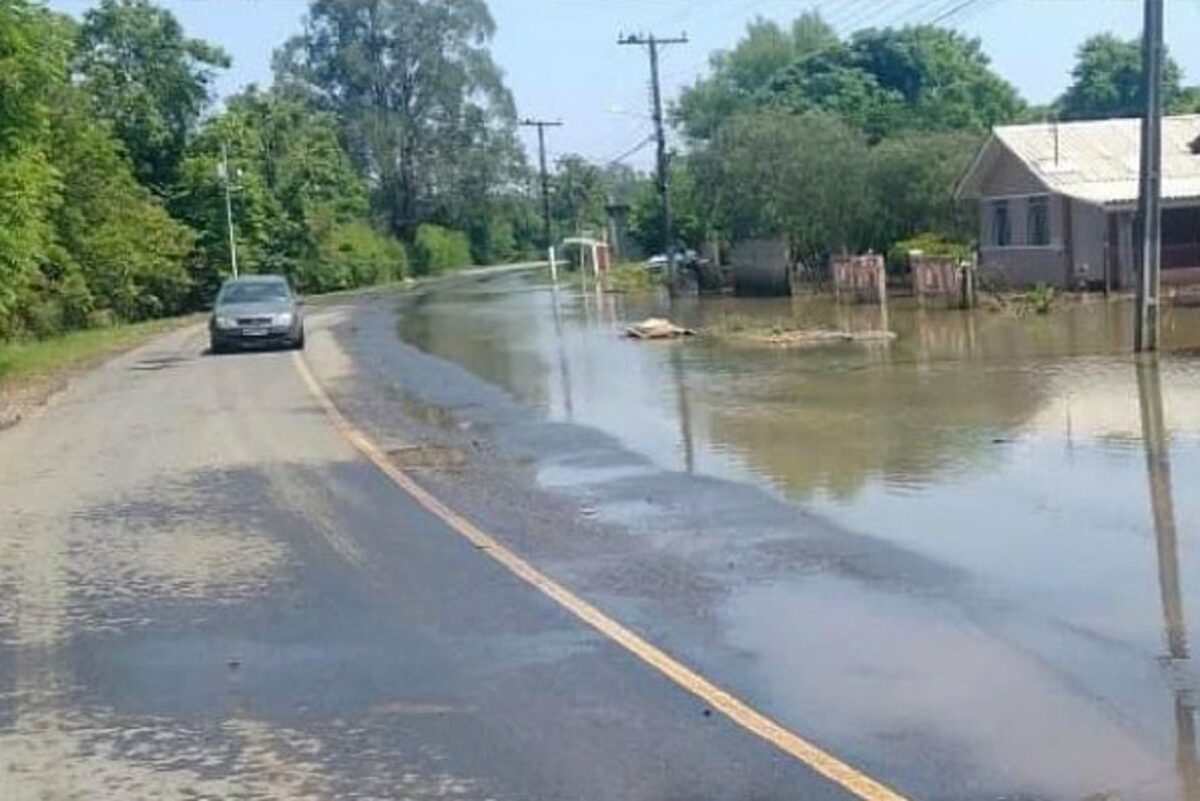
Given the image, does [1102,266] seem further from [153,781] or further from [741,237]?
[153,781]

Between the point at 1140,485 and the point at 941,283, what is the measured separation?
2913 cm

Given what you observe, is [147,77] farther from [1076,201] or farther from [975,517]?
[975,517]

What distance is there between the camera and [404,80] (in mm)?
102062

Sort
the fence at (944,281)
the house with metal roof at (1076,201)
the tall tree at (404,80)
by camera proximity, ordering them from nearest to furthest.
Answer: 1. the fence at (944,281)
2. the house with metal roof at (1076,201)
3. the tall tree at (404,80)

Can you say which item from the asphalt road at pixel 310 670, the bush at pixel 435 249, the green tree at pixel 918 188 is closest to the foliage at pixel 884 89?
the bush at pixel 435 249

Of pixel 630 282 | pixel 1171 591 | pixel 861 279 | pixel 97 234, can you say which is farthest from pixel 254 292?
pixel 630 282

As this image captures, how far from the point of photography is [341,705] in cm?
790

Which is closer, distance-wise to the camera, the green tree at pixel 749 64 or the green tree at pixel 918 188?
the green tree at pixel 918 188

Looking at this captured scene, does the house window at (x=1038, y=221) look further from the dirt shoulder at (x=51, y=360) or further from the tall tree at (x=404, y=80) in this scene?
the tall tree at (x=404, y=80)

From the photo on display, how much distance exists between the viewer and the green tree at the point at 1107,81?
91.6 m

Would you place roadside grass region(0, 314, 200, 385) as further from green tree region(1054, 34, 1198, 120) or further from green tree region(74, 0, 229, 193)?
green tree region(1054, 34, 1198, 120)

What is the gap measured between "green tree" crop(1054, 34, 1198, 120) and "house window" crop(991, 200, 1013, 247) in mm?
44507

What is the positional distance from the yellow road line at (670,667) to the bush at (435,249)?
300 feet

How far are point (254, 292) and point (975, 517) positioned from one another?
87.3ft
